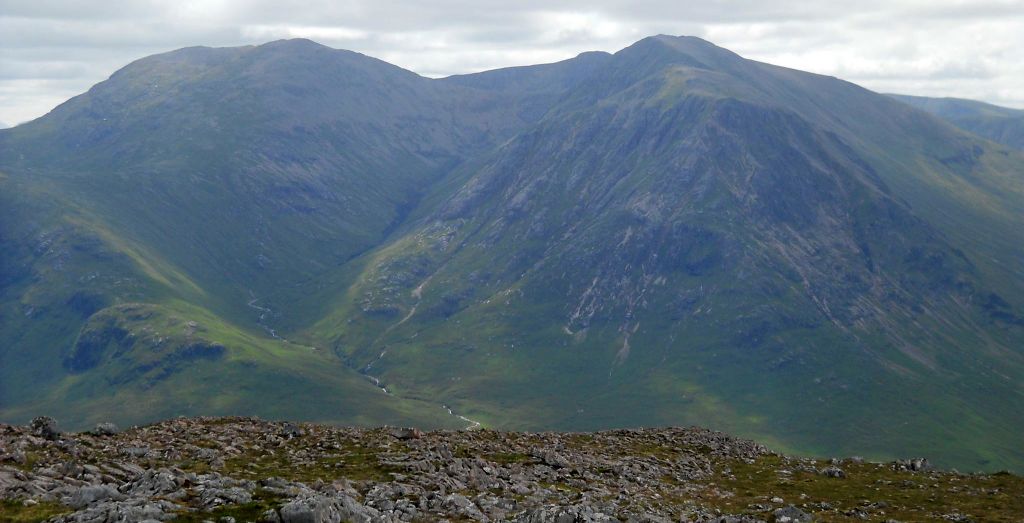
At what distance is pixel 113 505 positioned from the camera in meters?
49.8

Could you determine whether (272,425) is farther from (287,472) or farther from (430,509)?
(430,509)

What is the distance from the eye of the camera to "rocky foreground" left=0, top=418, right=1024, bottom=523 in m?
53.4

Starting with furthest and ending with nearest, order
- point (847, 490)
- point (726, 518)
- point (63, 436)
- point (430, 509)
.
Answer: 1. point (847, 490)
2. point (63, 436)
3. point (726, 518)
4. point (430, 509)

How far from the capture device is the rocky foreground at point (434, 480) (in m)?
53.4

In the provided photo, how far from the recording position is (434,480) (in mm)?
68188

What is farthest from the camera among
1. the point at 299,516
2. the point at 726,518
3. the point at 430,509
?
the point at 726,518

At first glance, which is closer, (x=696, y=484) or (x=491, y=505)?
(x=491, y=505)

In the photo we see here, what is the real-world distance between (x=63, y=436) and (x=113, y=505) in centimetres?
2746

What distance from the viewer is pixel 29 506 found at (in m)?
51.0

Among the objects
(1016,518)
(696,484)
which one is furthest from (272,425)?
(1016,518)

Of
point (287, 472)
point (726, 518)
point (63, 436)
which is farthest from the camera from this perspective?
point (63, 436)

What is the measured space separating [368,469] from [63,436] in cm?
2504

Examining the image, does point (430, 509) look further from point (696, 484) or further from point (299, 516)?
point (696, 484)

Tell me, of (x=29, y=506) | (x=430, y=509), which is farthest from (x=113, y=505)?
(x=430, y=509)
